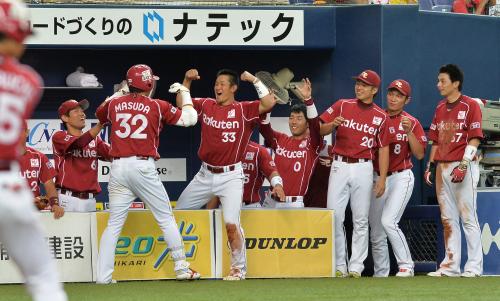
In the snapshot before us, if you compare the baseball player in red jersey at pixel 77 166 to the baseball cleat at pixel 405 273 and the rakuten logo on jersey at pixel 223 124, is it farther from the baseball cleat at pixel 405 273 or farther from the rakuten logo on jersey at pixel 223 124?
the baseball cleat at pixel 405 273

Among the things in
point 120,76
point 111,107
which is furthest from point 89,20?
point 111,107

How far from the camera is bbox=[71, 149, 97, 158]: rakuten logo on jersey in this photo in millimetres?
11602

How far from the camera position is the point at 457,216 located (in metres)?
11.5

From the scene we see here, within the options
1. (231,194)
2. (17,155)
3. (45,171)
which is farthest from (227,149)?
(17,155)

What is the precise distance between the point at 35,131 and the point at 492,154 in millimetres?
5540

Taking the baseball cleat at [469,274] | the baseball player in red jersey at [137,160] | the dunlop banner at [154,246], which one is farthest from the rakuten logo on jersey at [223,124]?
the baseball cleat at [469,274]

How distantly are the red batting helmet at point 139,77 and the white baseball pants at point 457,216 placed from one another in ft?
10.1

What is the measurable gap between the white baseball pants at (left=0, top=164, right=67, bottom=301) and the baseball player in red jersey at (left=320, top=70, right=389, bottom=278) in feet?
21.0

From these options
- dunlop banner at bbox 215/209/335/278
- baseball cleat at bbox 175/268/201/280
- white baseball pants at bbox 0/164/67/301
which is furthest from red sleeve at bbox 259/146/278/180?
white baseball pants at bbox 0/164/67/301

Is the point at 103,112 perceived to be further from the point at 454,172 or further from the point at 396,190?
the point at 454,172

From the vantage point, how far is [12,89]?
542cm

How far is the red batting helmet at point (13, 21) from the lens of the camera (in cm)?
544

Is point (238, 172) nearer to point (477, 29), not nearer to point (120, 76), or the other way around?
point (120, 76)

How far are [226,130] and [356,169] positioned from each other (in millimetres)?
1397
